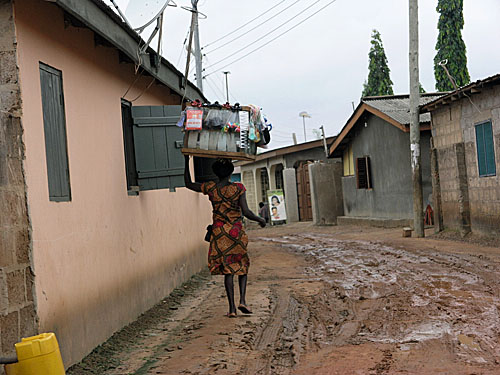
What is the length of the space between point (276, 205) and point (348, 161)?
504 cm

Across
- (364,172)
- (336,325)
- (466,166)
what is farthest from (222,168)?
(364,172)

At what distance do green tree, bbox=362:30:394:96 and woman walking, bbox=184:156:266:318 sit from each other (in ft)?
115

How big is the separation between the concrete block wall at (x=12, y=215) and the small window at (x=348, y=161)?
2033 cm

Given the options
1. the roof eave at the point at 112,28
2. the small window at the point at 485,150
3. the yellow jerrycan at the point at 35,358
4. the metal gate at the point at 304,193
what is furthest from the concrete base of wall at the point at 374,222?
the yellow jerrycan at the point at 35,358

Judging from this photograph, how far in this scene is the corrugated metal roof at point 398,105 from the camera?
18875mm

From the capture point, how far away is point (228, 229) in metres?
7.29

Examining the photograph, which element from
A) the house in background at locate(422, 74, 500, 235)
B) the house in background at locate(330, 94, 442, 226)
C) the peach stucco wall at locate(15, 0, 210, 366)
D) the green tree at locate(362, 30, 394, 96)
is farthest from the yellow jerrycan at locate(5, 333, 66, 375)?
the green tree at locate(362, 30, 394, 96)

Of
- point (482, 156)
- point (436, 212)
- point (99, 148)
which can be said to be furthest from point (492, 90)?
point (99, 148)

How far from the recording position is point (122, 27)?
696cm

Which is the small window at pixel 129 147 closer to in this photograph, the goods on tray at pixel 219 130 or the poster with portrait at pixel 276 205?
the goods on tray at pixel 219 130

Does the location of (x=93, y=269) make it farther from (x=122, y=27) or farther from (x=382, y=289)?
(x=382, y=289)

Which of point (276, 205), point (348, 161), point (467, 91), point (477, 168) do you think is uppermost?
point (467, 91)

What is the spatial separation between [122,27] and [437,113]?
11.1 m

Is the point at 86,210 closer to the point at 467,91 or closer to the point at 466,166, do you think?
the point at 467,91
